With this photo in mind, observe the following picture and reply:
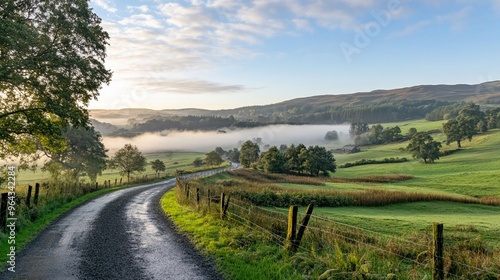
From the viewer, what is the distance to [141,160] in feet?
266

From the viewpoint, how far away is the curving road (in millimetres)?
10945

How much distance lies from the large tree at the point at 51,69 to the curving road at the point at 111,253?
29.0ft

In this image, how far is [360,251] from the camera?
11.3 meters

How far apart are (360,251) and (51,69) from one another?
2405cm

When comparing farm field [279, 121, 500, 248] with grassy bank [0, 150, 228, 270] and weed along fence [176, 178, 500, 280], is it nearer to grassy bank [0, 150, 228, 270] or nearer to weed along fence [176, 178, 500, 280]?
weed along fence [176, 178, 500, 280]

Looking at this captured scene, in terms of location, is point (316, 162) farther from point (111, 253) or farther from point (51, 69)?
point (111, 253)

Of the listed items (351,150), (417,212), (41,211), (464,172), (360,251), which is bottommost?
(417,212)

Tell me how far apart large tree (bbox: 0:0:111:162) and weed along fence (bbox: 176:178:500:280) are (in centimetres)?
1546

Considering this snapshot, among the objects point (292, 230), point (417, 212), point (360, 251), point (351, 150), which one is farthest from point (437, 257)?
point (351, 150)

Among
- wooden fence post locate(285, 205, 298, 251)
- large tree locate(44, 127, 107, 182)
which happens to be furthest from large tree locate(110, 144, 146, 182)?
wooden fence post locate(285, 205, 298, 251)

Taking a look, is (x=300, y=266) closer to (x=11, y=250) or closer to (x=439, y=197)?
(x=11, y=250)

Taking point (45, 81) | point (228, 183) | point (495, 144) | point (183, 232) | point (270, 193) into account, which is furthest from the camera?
point (495, 144)

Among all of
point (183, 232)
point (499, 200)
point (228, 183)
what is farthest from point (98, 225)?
point (499, 200)

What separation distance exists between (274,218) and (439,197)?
108ft
